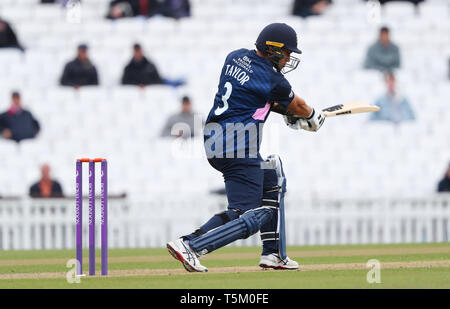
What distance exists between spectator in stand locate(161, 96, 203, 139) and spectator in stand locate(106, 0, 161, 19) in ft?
10.0

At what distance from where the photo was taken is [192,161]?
1470cm

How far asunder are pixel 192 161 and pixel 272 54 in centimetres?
664

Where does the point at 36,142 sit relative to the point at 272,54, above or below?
below

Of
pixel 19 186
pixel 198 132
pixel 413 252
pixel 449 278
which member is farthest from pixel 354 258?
pixel 19 186

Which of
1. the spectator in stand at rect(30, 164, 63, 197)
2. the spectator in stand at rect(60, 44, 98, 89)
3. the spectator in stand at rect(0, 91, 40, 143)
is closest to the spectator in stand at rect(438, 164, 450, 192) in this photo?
the spectator in stand at rect(30, 164, 63, 197)

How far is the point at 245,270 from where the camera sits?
859cm

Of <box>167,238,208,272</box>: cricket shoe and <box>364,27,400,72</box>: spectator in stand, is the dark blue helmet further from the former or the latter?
<box>364,27,400,72</box>: spectator in stand

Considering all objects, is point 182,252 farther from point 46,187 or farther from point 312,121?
point 46,187

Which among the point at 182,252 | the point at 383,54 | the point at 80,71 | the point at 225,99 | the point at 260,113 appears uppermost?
the point at 383,54

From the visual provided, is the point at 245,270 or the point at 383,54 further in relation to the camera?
the point at 383,54

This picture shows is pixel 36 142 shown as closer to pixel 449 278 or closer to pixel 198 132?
pixel 198 132

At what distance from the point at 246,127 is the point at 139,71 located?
7.93 m

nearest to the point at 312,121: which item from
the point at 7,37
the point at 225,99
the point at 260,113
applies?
the point at 260,113

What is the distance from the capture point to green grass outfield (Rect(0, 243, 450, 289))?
7.20 meters
